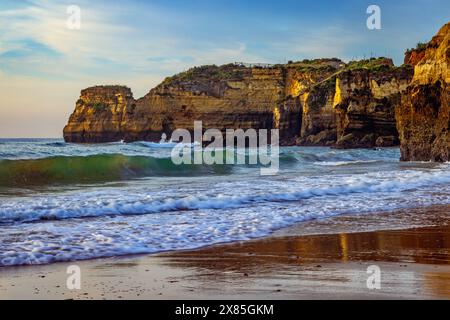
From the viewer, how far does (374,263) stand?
5176 millimetres

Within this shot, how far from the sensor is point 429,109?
75.9 feet

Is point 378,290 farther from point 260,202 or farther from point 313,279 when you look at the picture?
point 260,202

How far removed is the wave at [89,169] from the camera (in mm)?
16578

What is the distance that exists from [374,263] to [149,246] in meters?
2.40

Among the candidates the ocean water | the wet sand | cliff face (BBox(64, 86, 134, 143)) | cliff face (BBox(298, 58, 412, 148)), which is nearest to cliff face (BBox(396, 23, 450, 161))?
the ocean water

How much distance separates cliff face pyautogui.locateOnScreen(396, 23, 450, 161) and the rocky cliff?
55.8ft

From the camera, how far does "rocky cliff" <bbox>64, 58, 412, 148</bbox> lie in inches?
1762

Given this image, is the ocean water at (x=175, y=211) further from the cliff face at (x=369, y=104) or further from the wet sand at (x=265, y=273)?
the cliff face at (x=369, y=104)

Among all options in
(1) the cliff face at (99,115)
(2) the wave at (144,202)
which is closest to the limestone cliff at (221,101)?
(1) the cliff face at (99,115)

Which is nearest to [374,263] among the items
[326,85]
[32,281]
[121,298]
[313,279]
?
[313,279]

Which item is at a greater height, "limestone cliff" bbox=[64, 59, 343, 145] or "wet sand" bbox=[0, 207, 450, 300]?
"limestone cliff" bbox=[64, 59, 343, 145]

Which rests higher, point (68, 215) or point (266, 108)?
point (266, 108)

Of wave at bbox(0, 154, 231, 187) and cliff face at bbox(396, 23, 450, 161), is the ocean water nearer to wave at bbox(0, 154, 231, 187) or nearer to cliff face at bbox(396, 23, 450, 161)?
wave at bbox(0, 154, 231, 187)

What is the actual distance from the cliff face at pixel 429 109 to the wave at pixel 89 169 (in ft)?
26.3
